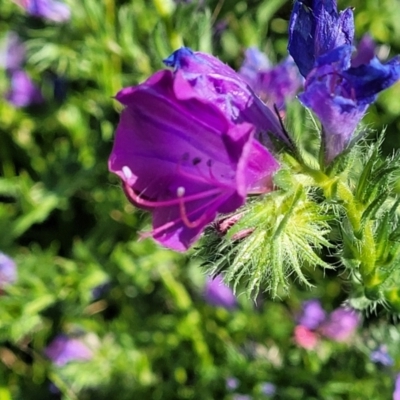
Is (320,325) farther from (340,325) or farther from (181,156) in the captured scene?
(181,156)

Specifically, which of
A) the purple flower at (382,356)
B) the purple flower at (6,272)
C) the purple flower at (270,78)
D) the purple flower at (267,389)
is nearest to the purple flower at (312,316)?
the purple flower at (267,389)

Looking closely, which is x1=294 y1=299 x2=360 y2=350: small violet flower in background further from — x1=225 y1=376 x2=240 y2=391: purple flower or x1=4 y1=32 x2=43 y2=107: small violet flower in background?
x1=4 y1=32 x2=43 y2=107: small violet flower in background

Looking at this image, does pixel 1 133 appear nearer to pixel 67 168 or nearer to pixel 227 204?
pixel 67 168

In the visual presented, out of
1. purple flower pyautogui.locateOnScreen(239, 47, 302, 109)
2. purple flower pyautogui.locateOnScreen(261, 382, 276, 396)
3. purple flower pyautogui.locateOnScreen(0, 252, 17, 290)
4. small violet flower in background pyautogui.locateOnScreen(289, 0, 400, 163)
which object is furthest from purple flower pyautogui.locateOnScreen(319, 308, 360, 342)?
small violet flower in background pyautogui.locateOnScreen(289, 0, 400, 163)

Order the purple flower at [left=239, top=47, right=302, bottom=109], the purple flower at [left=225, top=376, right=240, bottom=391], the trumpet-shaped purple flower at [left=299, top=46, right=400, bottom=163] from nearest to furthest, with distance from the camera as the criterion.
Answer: the trumpet-shaped purple flower at [left=299, top=46, right=400, bottom=163]
the purple flower at [left=239, top=47, right=302, bottom=109]
the purple flower at [left=225, top=376, right=240, bottom=391]

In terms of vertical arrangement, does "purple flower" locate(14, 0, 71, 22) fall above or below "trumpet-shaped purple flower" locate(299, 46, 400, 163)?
below

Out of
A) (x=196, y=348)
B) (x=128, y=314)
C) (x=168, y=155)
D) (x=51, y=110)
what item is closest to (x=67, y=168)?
(x=51, y=110)

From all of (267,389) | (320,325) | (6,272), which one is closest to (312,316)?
(320,325)
